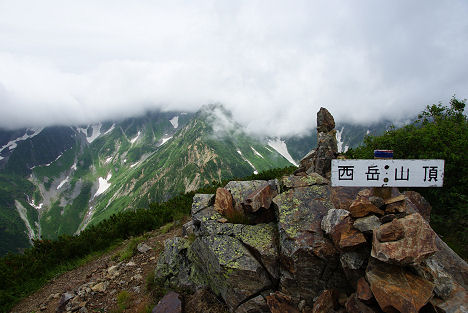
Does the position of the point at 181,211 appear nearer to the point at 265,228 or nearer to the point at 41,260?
the point at 41,260

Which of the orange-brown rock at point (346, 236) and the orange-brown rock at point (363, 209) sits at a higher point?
the orange-brown rock at point (363, 209)

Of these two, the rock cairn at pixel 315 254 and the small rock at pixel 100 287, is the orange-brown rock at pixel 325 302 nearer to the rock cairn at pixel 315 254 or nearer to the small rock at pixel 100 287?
the rock cairn at pixel 315 254

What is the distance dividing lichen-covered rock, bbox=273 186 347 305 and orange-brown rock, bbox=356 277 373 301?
2.76ft

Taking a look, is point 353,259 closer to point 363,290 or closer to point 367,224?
point 363,290

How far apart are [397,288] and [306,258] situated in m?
→ 2.08

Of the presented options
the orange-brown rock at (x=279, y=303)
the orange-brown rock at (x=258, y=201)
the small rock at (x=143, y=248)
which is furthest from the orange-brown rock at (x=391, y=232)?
the small rock at (x=143, y=248)

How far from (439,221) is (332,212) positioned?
18.3 feet

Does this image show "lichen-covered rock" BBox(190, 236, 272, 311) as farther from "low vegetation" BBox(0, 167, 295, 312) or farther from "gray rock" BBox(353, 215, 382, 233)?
"low vegetation" BBox(0, 167, 295, 312)

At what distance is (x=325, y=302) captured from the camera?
5414 mm

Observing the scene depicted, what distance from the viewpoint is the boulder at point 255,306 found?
630 cm

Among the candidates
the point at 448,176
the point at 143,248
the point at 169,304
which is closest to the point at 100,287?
the point at 143,248

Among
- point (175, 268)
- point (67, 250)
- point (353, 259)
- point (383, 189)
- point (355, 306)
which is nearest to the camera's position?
point (355, 306)

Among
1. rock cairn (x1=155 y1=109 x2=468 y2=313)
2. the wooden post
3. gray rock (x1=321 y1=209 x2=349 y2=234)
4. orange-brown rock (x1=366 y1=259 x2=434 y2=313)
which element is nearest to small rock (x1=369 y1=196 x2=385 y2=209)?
rock cairn (x1=155 y1=109 x2=468 y2=313)

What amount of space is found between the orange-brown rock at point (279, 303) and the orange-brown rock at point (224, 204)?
3.13 metres
